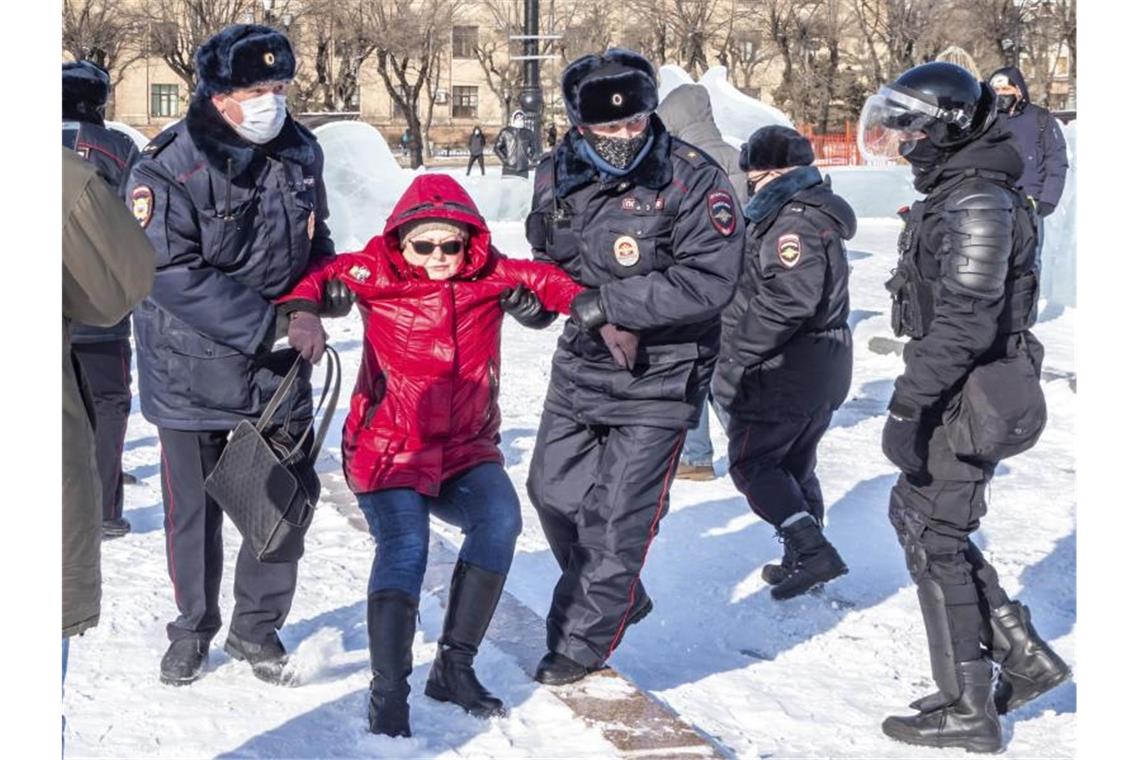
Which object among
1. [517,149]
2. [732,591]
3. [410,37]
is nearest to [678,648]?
[732,591]

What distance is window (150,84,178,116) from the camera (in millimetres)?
55375

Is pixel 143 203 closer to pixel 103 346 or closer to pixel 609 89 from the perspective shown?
pixel 609 89

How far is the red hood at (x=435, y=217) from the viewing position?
4.19 meters

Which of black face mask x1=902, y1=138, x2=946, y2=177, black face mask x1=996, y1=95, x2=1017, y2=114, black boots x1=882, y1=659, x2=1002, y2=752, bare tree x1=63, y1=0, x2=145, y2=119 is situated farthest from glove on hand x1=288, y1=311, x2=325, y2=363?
bare tree x1=63, y1=0, x2=145, y2=119

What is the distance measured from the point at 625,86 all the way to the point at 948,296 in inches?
42.0

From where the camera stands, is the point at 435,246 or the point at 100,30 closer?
the point at 435,246

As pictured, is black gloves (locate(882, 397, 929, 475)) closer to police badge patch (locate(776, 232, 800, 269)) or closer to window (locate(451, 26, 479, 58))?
police badge patch (locate(776, 232, 800, 269))

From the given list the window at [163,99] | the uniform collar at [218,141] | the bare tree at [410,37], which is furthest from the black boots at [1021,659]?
the window at [163,99]

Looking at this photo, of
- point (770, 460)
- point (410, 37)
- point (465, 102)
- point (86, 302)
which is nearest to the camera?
point (86, 302)

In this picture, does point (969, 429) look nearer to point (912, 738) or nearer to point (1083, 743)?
point (912, 738)

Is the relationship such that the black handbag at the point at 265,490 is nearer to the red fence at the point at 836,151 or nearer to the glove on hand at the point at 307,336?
the glove on hand at the point at 307,336

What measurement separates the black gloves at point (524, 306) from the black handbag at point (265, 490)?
1.78 feet

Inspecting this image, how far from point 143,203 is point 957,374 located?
2224 mm

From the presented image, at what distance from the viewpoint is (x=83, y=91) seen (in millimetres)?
6105
